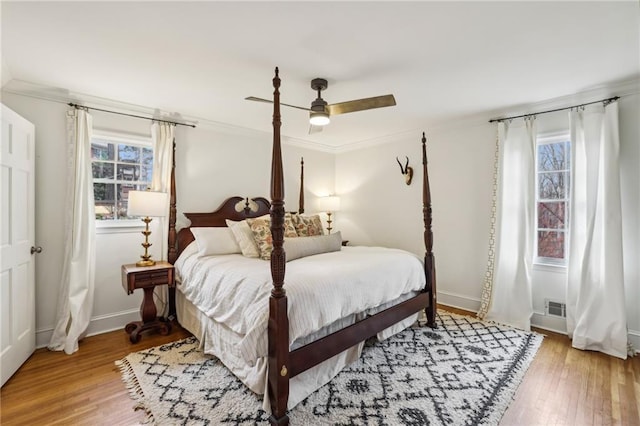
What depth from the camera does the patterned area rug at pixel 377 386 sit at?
6.02ft

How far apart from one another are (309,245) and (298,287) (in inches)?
40.0

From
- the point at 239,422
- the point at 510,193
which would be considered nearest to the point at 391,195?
the point at 510,193

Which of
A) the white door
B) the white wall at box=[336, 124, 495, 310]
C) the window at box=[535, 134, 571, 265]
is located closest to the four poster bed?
the white wall at box=[336, 124, 495, 310]

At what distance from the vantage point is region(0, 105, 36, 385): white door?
2150 millimetres

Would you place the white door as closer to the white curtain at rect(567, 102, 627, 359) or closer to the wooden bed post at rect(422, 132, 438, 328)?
the wooden bed post at rect(422, 132, 438, 328)

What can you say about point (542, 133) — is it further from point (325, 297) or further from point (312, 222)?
point (325, 297)

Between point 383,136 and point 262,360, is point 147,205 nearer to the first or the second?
point 262,360

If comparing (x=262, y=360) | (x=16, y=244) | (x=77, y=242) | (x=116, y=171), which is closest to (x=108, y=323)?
(x=77, y=242)

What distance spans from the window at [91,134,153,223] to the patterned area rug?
160cm

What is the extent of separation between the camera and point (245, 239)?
3.13 m

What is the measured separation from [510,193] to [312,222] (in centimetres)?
230

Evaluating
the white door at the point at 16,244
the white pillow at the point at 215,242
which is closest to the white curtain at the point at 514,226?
the white pillow at the point at 215,242

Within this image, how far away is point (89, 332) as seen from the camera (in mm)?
3014

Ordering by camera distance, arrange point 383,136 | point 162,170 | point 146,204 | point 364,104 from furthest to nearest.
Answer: point 383,136 < point 162,170 < point 146,204 < point 364,104
